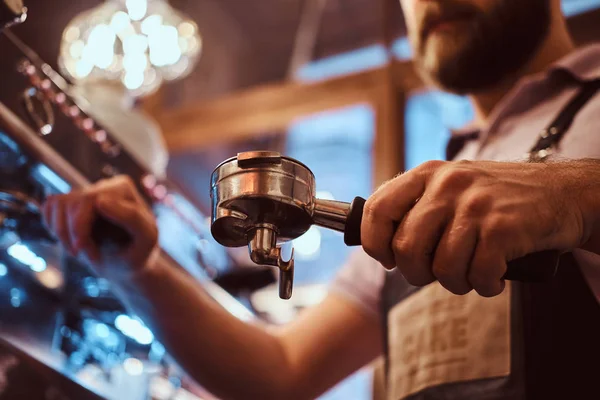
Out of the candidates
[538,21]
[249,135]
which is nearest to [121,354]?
[538,21]

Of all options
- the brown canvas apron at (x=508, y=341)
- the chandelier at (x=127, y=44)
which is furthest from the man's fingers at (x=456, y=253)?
the chandelier at (x=127, y=44)

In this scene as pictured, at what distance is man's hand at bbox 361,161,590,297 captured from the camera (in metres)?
0.47

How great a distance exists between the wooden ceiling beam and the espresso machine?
1.43 meters

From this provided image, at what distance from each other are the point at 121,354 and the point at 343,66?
6.44 feet

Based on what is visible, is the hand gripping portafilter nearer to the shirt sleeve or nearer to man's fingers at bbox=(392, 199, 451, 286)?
man's fingers at bbox=(392, 199, 451, 286)

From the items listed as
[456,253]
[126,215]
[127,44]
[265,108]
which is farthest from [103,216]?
[265,108]

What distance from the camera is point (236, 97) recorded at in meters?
2.63

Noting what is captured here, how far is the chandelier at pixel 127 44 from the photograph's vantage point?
1.81 metres

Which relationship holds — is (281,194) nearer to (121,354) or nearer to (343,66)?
(121,354)

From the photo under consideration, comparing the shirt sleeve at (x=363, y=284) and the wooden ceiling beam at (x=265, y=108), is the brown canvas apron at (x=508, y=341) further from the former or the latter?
the wooden ceiling beam at (x=265, y=108)

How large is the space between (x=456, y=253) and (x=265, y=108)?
214cm

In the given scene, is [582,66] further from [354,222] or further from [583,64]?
[354,222]

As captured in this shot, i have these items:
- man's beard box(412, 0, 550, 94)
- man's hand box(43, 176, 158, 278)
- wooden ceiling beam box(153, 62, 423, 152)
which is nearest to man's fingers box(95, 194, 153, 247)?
man's hand box(43, 176, 158, 278)

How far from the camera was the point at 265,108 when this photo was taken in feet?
8.39
